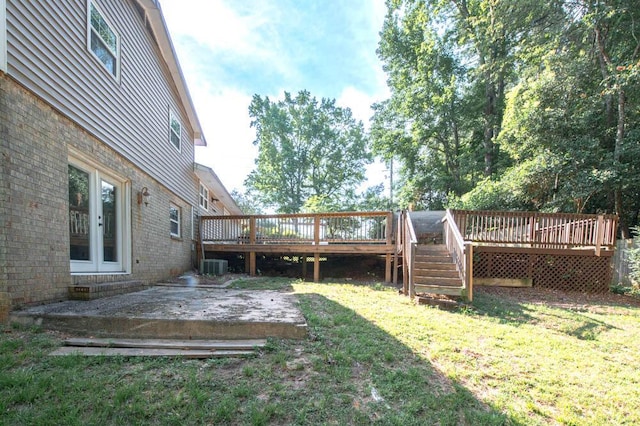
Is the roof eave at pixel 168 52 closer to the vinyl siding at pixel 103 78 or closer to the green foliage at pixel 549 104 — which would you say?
the vinyl siding at pixel 103 78

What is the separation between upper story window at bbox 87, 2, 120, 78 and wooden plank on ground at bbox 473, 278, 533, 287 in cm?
1017

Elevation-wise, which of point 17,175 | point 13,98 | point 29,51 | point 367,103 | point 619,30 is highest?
point 367,103

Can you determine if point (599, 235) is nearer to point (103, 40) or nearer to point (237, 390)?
point (237, 390)

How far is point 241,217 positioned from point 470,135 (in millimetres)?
15599

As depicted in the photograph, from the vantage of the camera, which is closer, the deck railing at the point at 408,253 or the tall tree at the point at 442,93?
the deck railing at the point at 408,253

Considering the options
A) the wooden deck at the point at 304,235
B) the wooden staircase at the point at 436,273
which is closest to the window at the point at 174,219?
the wooden deck at the point at 304,235

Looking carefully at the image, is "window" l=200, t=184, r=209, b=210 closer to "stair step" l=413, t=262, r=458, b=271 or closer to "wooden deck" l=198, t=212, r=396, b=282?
"wooden deck" l=198, t=212, r=396, b=282

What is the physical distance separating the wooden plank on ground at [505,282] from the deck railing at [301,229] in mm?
2915

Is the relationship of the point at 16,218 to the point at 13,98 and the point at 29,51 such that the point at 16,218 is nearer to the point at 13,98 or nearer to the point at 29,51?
the point at 13,98

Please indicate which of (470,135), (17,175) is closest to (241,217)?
(17,175)

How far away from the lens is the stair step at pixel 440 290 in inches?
215

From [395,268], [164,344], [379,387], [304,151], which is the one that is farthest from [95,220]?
[304,151]

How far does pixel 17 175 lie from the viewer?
10.5ft

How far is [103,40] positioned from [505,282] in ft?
36.5
